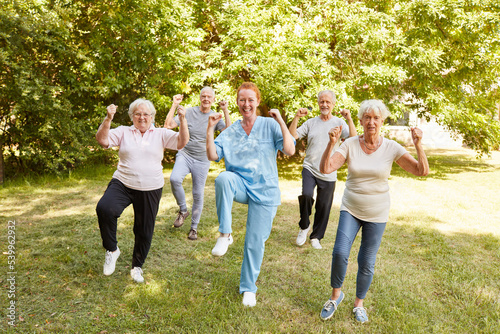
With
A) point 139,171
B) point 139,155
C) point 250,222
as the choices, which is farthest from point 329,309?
point 139,155

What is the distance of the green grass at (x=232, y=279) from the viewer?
3.64m

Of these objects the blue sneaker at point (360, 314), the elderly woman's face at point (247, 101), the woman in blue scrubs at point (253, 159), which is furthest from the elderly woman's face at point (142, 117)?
the blue sneaker at point (360, 314)

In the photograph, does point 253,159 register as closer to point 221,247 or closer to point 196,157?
point 221,247

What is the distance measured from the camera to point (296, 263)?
518 centimetres

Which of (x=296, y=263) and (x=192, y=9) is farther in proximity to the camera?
(x=192, y=9)

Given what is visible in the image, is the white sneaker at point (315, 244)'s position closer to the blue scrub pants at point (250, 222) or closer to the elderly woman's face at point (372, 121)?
the blue scrub pants at point (250, 222)

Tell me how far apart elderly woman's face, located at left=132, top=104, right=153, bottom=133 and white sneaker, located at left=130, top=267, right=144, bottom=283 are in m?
1.58

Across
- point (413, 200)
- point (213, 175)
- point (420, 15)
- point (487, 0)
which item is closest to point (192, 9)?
point (213, 175)

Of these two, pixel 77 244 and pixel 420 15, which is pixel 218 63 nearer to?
pixel 420 15

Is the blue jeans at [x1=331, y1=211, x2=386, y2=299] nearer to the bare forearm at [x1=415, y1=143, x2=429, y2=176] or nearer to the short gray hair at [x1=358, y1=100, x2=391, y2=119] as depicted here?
the bare forearm at [x1=415, y1=143, x2=429, y2=176]

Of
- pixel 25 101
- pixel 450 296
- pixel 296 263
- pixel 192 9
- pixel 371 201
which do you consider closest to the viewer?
pixel 371 201

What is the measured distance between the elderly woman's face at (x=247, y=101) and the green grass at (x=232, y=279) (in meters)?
1.95

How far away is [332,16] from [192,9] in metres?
4.53

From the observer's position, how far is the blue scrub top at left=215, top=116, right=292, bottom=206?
378cm
